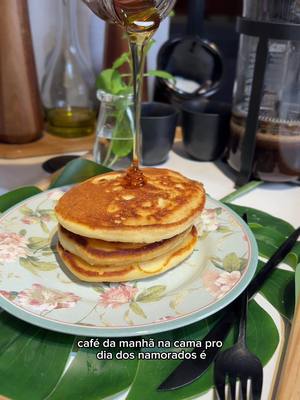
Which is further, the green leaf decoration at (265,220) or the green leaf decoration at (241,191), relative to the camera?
the green leaf decoration at (241,191)

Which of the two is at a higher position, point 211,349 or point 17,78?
point 17,78

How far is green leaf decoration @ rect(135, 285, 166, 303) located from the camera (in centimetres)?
50

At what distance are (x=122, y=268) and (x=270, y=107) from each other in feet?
1.72

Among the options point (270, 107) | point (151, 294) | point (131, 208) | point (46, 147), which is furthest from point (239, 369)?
point (46, 147)

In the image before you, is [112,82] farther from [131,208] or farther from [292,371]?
[292,371]

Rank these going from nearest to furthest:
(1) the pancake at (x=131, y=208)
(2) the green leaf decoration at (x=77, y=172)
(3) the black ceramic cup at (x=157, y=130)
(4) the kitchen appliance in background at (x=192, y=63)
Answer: (1) the pancake at (x=131, y=208) → (2) the green leaf decoration at (x=77, y=172) → (3) the black ceramic cup at (x=157, y=130) → (4) the kitchen appliance in background at (x=192, y=63)

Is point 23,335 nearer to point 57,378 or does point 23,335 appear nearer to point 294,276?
point 57,378

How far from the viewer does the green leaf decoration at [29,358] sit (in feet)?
1.35

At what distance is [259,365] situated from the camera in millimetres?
442

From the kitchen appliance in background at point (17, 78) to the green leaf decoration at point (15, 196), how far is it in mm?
306

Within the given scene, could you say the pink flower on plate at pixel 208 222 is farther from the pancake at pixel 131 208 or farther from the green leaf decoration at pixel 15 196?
the green leaf decoration at pixel 15 196

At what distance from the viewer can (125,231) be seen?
51 centimetres

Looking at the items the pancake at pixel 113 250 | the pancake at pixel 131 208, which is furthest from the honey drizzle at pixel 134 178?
the pancake at pixel 113 250

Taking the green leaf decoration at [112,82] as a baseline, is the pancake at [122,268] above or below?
below
